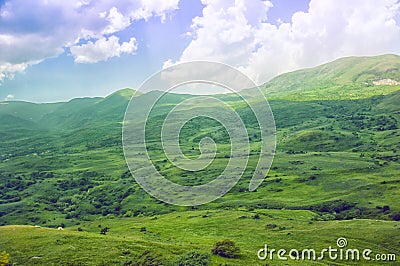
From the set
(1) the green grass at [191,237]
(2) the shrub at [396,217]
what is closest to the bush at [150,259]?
(1) the green grass at [191,237]

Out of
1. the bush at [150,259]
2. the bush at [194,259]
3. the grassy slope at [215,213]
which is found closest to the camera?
the bush at [194,259]

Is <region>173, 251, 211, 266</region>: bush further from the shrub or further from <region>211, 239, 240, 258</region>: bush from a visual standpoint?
the shrub

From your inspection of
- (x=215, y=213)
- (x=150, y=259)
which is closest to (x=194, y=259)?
(x=150, y=259)

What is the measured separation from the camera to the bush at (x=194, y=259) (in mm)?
56728

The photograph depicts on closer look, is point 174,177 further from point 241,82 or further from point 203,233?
point 241,82

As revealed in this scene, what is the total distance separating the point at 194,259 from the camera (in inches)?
2297

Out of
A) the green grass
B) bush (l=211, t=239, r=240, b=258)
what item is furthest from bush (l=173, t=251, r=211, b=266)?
bush (l=211, t=239, r=240, b=258)

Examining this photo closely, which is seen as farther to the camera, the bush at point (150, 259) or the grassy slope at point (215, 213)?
the grassy slope at point (215, 213)

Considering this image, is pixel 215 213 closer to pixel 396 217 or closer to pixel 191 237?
pixel 191 237

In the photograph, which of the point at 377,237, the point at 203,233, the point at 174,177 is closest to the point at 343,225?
the point at 377,237

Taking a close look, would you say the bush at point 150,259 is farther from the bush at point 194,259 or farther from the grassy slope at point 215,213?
the bush at point 194,259

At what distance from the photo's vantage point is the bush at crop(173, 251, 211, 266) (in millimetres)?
56728

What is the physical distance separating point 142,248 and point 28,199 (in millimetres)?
125276

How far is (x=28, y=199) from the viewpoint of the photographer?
169875 mm
